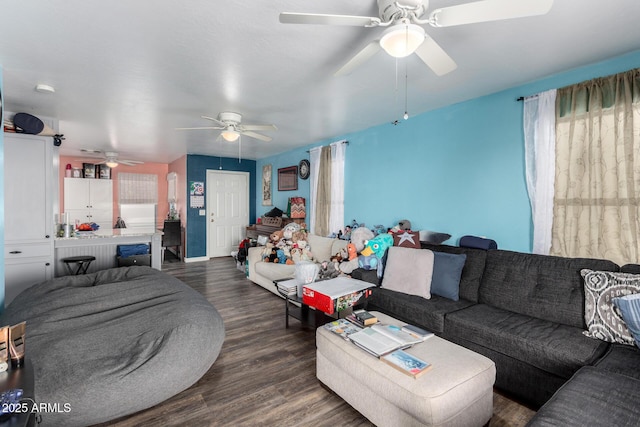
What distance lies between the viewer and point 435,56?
5.49 feet

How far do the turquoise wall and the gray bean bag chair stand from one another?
2.67m

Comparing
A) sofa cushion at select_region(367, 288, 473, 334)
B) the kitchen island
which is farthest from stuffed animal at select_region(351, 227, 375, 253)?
the kitchen island

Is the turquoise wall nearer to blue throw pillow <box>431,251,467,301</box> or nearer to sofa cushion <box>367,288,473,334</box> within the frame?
blue throw pillow <box>431,251,467,301</box>

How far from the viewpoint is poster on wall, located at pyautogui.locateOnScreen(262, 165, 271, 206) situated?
6.77m

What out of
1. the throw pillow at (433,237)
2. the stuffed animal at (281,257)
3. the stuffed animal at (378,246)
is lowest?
the stuffed animal at (281,257)

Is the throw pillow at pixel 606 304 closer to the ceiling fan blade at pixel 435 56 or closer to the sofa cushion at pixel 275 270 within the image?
the ceiling fan blade at pixel 435 56

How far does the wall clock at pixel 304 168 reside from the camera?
5.54 meters

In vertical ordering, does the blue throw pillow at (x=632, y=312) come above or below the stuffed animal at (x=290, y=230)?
below

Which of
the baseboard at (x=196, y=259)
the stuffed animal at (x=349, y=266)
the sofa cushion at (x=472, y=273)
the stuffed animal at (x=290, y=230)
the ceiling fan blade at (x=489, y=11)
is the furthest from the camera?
the baseboard at (x=196, y=259)

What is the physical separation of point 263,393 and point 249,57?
2492mm

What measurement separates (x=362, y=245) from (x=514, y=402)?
1967mm

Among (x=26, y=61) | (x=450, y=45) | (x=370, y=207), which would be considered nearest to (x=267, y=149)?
(x=370, y=207)

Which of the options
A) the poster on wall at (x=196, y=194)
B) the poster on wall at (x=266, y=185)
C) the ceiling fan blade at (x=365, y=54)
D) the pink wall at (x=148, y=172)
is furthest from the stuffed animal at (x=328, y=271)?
the pink wall at (x=148, y=172)

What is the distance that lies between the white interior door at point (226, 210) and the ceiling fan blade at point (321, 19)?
594 centimetres
